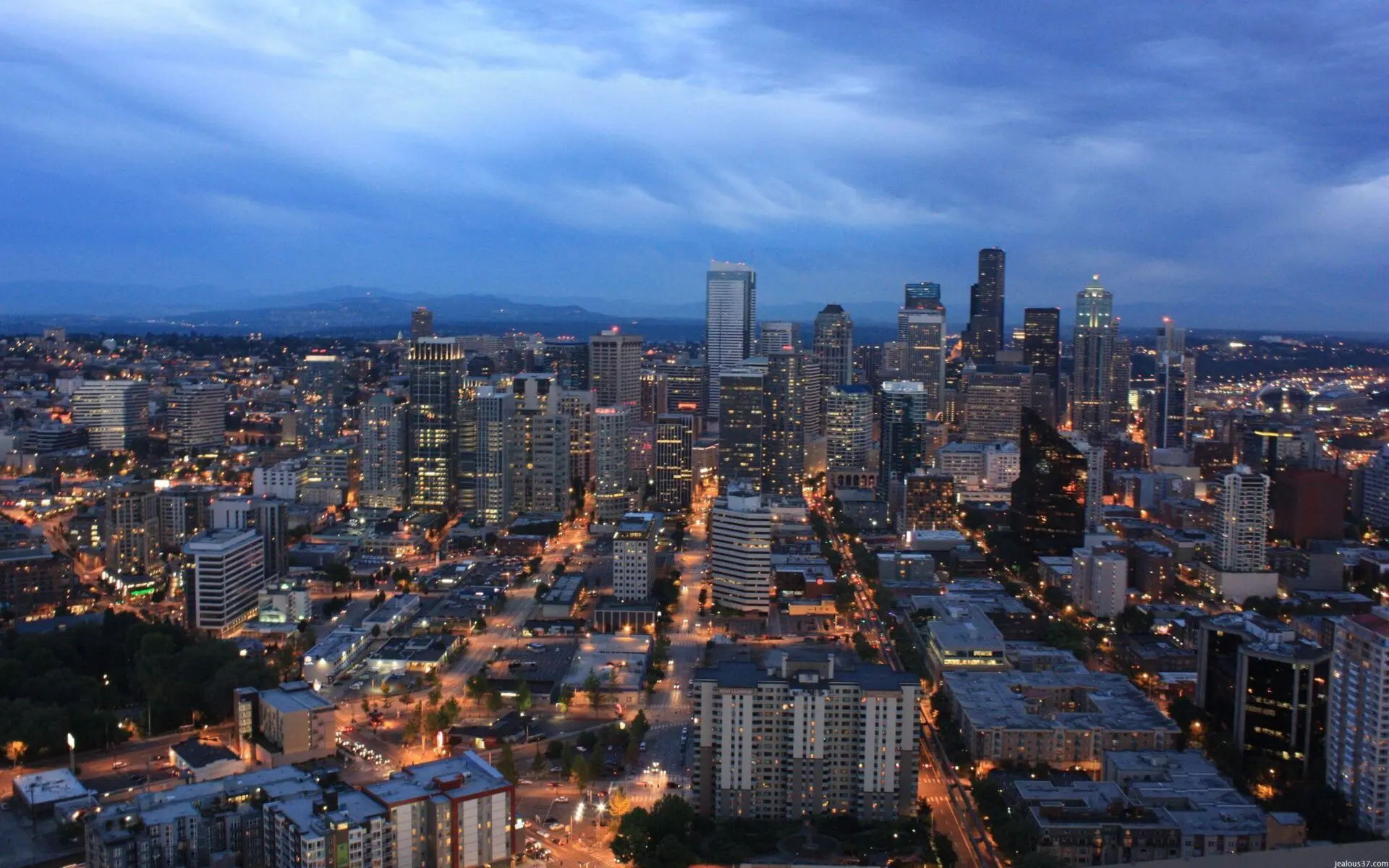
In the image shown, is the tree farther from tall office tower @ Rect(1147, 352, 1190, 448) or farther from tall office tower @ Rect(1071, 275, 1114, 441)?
tall office tower @ Rect(1071, 275, 1114, 441)

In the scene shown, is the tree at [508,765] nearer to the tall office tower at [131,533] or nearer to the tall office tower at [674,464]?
the tall office tower at [131,533]

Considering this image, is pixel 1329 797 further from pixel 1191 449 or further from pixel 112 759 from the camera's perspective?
pixel 1191 449

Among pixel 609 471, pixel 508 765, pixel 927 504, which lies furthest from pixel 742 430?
pixel 508 765

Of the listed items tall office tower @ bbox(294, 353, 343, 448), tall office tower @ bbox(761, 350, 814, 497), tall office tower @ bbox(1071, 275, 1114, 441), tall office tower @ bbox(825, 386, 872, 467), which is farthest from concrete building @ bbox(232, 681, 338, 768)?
tall office tower @ bbox(1071, 275, 1114, 441)

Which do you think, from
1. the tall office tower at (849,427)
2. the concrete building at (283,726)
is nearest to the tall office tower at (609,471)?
the tall office tower at (849,427)

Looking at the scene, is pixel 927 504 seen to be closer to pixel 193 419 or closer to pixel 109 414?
pixel 193 419

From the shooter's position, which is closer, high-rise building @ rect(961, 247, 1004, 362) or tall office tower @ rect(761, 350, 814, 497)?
tall office tower @ rect(761, 350, 814, 497)
